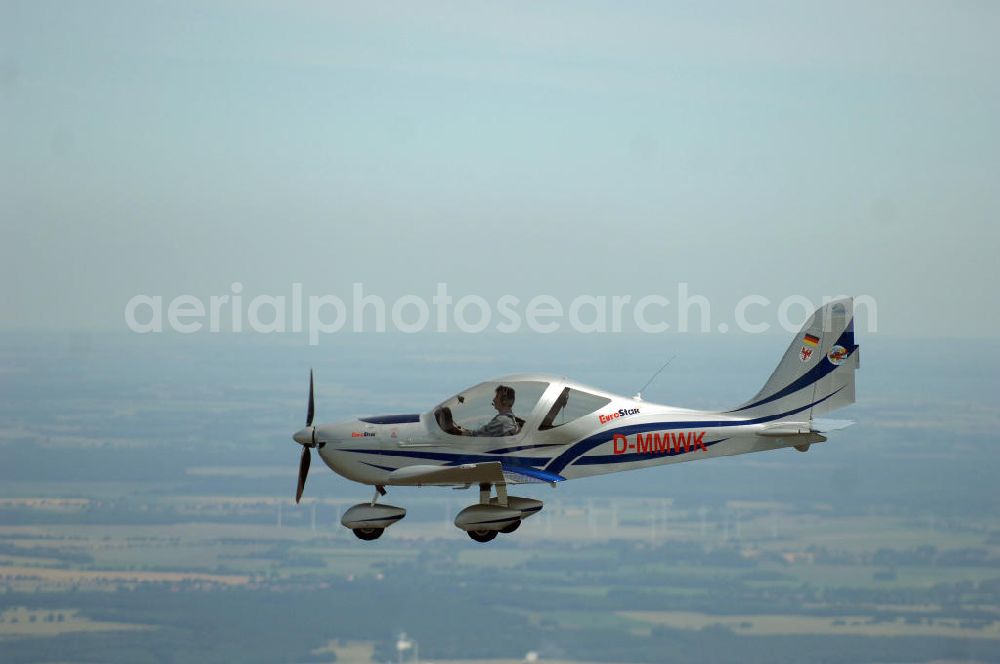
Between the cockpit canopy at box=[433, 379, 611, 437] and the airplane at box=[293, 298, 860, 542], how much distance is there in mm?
19

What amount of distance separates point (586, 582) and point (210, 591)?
49359 millimetres

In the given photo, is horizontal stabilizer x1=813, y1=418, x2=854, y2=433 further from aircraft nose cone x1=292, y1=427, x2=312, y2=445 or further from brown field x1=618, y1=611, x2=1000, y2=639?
brown field x1=618, y1=611, x2=1000, y2=639

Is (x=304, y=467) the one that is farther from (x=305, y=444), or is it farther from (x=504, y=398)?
(x=504, y=398)

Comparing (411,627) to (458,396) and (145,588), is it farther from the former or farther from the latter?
(458,396)

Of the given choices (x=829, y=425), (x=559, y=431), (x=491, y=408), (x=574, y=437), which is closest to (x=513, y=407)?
(x=491, y=408)

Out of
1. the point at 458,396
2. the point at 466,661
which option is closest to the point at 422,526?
the point at 466,661

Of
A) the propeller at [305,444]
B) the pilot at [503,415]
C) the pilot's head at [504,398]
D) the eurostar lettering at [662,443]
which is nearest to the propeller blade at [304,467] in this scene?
the propeller at [305,444]

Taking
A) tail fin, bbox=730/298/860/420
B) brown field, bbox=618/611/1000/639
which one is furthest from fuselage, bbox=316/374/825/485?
brown field, bbox=618/611/1000/639

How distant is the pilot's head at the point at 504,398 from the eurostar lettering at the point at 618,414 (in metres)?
1.74

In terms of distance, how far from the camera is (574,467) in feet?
83.6

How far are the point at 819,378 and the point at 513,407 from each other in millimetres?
6065

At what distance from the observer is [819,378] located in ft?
85.6

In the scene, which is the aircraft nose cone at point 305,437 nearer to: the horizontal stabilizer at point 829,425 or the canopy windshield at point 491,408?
the canopy windshield at point 491,408

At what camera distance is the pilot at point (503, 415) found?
2542 centimetres
